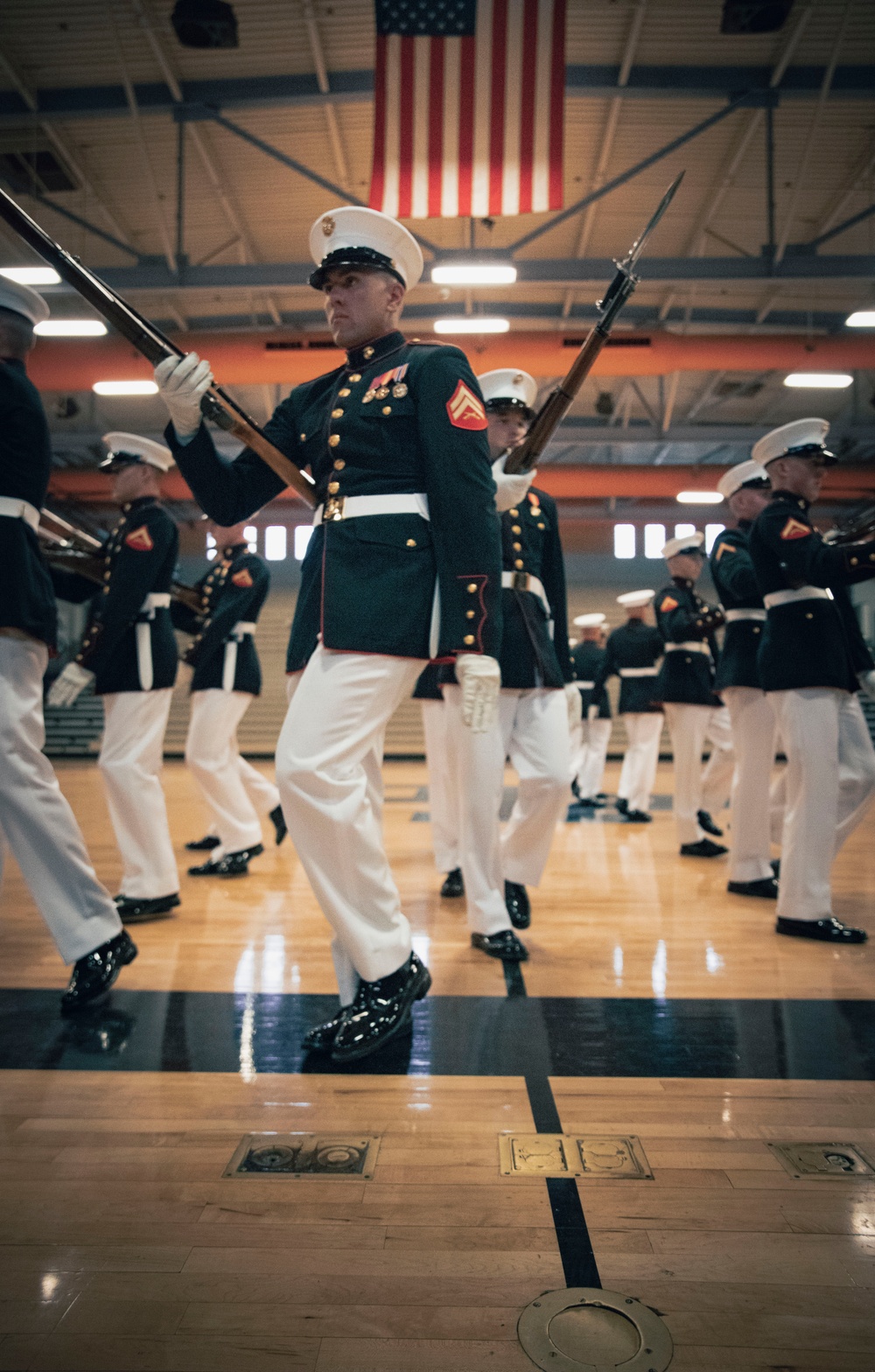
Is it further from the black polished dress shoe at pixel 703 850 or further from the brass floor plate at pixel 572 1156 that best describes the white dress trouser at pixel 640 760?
the brass floor plate at pixel 572 1156

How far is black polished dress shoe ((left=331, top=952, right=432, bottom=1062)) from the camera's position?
1.88 metres

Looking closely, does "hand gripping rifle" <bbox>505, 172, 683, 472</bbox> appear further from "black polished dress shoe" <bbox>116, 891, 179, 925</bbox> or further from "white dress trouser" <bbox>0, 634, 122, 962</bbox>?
"black polished dress shoe" <bbox>116, 891, 179, 925</bbox>

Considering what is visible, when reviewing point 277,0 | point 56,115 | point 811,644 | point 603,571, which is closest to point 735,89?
point 277,0

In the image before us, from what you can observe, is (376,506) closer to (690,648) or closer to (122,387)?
(690,648)

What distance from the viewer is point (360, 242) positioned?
79.9 inches

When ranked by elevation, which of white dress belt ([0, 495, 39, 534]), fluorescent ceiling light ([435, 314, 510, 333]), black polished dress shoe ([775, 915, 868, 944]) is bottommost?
black polished dress shoe ([775, 915, 868, 944])

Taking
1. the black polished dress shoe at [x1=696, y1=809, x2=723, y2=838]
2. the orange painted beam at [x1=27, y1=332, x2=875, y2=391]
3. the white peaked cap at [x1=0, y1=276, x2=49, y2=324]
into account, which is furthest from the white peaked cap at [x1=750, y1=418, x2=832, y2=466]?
the orange painted beam at [x1=27, y1=332, x2=875, y2=391]

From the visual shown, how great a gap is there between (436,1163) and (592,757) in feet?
22.4

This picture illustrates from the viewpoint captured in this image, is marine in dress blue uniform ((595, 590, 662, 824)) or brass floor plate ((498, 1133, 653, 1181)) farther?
marine in dress blue uniform ((595, 590, 662, 824))

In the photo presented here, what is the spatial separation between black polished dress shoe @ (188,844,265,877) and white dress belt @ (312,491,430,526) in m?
2.77

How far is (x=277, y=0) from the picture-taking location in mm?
6574

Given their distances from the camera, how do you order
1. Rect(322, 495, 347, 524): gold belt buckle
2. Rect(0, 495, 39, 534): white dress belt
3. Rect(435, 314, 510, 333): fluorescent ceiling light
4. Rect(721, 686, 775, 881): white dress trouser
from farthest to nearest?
Rect(435, 314, 510, 333): fluorescent ceiling light
Rect(721, 686, 775, 881): white dress trouser
Rect(0, 495, 39, 534): white dress belt
Rect(322, 495, 347, 524): gold belt buckle

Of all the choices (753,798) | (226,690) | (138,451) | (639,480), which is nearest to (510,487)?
(138,451)

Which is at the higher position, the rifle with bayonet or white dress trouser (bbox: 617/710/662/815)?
the rifle with bayonet
